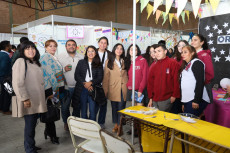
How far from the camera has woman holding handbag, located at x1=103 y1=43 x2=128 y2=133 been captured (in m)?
2.76

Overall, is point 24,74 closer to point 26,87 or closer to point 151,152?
point 26,87

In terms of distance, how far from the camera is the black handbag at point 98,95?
2.66m

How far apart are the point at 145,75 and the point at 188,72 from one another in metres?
0.72

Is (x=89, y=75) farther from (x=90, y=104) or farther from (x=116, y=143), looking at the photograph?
(x=116, y=143)

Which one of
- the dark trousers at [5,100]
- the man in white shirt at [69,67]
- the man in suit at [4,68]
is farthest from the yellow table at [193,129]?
the dark trousers at [5,100]

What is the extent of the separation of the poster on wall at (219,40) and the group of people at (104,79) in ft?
3.10

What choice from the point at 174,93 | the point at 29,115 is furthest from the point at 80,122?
Answer: the point at 174,93

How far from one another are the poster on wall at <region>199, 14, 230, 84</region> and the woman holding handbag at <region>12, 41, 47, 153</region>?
10.8ft

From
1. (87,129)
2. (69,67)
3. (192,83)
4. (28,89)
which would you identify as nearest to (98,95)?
(69,67)

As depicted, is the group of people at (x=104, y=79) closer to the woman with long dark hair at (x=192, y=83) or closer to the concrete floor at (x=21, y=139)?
the woman with long dark hair at (x=192, y=83)

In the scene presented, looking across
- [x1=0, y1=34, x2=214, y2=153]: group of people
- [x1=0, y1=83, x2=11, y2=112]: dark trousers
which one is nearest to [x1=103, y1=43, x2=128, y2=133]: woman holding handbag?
[x1=0, y1=34, x2=214, y2=153]: group of people

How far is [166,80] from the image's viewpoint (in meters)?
2.21

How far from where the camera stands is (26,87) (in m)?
2.03

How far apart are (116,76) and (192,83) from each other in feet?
3.80
